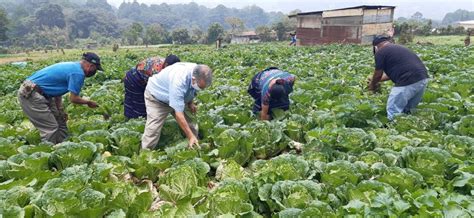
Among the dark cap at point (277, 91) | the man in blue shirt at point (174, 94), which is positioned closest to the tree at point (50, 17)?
the man in blue shirt at point (174, 94)

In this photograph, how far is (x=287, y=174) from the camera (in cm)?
412

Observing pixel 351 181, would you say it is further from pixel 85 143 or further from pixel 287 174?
pixel 85 143

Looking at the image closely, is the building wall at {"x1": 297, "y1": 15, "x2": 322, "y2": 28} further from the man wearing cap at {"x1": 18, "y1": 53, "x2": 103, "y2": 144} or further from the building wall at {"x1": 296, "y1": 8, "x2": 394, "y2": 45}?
the man wearing cap at {"x1": 18, "y1": 53, "x2": 103, "y2": 144}

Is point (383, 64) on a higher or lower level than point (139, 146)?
higher

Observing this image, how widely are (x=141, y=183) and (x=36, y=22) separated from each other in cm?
10583

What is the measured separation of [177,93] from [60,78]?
6.92 feet

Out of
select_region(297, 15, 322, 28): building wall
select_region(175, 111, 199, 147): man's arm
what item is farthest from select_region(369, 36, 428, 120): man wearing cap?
select_region(297, 15, 322, 28): building wall

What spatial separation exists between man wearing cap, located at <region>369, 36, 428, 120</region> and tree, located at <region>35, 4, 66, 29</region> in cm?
10206

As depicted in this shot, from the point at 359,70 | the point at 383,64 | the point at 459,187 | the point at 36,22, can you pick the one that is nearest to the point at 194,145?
the point at 459,187

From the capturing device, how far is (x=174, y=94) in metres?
4.84

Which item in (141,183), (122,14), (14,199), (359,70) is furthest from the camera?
(122,14)

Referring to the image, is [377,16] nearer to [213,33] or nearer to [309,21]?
[309,21]

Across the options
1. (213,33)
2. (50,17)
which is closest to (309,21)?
(213,33)

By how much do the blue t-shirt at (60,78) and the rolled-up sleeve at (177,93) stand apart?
1.70 meters
